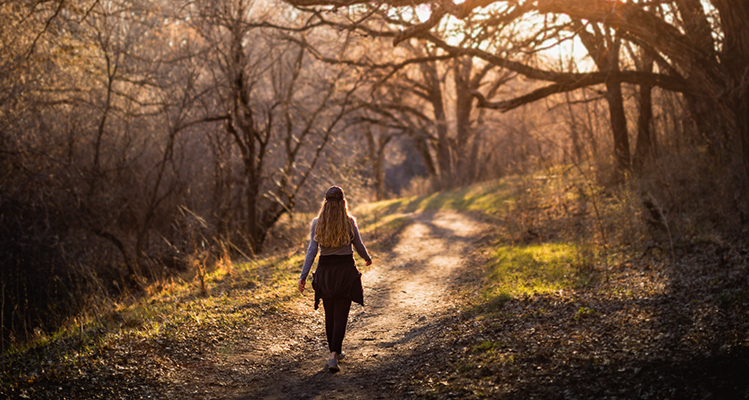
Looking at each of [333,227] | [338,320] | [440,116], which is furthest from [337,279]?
[440,116]

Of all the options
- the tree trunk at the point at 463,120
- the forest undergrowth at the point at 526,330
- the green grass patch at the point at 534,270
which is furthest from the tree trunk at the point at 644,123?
the tree trunk at the point at 463,120

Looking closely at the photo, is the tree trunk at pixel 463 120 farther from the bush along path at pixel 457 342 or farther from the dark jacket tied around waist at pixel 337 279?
the dark jacket tied around waist at pixel 337 279

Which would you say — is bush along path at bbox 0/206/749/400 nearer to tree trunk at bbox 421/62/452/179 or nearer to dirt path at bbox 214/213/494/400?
dirt path at bbox 214/213/494/400

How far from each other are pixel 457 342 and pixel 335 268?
5.27 ft

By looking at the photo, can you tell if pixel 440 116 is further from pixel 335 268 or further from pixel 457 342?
pixel 335 268

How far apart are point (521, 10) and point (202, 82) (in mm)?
9531

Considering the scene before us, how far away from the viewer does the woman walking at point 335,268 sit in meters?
5.51

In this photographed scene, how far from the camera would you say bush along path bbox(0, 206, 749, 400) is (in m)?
4.48

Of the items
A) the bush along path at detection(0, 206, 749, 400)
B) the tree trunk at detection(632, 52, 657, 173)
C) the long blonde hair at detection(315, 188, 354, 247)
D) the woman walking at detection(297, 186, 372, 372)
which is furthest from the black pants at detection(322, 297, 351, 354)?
the tree trunk at detection(632, 52, 657, 173)

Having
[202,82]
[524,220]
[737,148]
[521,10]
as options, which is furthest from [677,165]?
[202,82]

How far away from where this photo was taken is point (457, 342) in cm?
577

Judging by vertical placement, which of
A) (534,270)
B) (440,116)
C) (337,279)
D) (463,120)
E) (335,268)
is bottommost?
(534,270)

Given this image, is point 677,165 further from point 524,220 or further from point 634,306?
point 634,306

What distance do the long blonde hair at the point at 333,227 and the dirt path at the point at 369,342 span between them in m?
1.35
